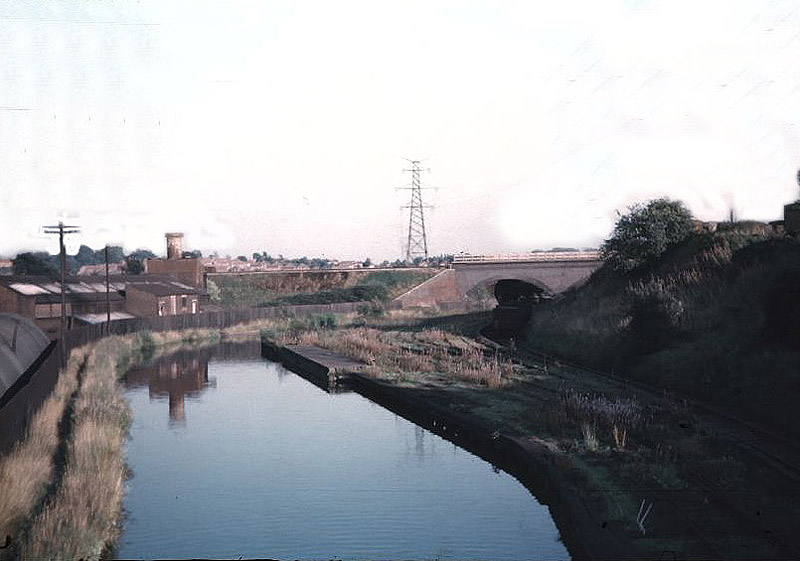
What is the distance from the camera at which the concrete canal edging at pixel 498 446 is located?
1628 cm

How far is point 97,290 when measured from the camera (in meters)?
85.1

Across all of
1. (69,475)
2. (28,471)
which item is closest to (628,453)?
(69,475)

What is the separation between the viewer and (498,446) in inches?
1021

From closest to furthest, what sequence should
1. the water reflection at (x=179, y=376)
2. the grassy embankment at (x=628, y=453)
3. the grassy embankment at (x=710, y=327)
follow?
the grassy embankment at (x=628, y=453) < the grassy embankment at (x=710, y=327) < the water reflection at (x=179, y=376)

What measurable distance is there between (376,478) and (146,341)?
4575 cm

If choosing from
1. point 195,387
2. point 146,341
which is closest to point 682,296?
point 195,387

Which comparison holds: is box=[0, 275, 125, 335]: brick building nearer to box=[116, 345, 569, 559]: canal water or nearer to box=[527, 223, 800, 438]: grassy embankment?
box=[116, 345, 569, 559]: canal water

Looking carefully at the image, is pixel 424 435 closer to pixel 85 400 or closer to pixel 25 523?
pixel 85 400

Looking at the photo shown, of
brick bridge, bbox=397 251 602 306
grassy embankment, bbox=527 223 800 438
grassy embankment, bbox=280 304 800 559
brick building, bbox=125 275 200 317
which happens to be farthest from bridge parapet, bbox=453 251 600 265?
grassy embankment, bbox=280 304 800 559

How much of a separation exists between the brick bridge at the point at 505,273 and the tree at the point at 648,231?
3572 centimetres

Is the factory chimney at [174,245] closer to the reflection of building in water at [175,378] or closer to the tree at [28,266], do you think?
the tree at [28,266]

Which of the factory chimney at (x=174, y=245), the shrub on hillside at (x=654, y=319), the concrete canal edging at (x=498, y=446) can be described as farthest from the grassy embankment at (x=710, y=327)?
the factory chimney at (x=174, y=245)

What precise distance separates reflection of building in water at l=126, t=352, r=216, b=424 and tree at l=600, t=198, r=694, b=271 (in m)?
24.4

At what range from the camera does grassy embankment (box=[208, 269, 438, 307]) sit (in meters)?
112
